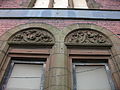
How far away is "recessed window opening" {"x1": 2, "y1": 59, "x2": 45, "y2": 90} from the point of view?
11.2ft

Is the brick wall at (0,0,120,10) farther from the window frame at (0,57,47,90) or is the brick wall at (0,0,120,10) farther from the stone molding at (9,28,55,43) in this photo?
the window frame at (0,57,47,90)

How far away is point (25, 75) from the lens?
3.63 metres

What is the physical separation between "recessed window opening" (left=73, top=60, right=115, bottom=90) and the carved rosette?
58 cm

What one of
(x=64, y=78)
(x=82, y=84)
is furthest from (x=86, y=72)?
(x=64, y=78)

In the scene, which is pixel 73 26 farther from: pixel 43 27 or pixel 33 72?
pixel 33 72

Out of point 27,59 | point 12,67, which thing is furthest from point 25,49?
point 12,67

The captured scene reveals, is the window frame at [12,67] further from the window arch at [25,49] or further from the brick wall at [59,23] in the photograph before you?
the brick wall at [59,23]

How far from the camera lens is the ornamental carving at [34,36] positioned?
418 centimetres

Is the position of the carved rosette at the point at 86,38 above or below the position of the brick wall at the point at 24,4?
below

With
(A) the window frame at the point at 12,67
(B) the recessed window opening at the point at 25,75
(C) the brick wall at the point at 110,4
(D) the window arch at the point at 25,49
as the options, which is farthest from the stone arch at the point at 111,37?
(C) the brick wall at the point at 110,4

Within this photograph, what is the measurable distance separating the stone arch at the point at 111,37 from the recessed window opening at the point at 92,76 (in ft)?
0.66

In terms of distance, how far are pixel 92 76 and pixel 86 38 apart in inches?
44.9

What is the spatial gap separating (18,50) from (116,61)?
2.52m

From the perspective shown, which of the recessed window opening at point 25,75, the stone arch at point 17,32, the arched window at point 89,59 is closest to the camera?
the recessed window opening at point 25,75
